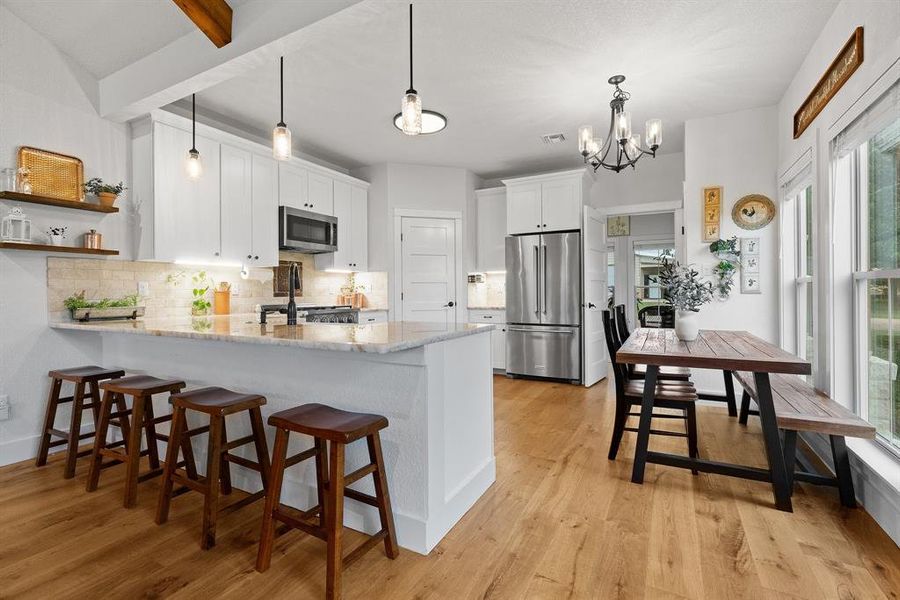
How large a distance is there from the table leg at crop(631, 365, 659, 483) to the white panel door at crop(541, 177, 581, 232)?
2854mm

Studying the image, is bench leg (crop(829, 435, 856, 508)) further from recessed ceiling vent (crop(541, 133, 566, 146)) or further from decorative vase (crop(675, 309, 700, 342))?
recessed ceiling vent (crop(541, 133, 566, 146))

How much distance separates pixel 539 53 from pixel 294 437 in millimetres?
2827

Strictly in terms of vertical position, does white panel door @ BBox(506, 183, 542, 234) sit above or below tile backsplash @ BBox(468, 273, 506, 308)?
above

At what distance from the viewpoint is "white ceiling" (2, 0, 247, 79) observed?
2680 mm

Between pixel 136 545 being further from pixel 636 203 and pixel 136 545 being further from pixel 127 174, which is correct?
pixel 636 203

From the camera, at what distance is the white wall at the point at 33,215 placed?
9.13 ft

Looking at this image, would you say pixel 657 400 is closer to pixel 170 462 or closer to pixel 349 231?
pixel 170 462

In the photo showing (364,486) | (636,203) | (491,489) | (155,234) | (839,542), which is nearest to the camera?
(839,542)

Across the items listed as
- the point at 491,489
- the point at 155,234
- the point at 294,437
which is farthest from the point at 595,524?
the point at 155,234

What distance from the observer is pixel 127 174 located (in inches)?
133

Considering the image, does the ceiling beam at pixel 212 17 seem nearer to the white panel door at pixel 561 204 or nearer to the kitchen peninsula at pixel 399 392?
the kitchen peninsula at pixel 399 392

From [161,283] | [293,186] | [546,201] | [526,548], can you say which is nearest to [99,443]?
[161,283]

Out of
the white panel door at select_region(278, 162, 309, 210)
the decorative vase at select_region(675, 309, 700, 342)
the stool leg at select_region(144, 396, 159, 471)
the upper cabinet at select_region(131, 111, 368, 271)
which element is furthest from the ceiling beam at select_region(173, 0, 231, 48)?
the decorative vase at select_region(675, 309, 700, 342)

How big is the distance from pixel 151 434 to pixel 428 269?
3.55m
